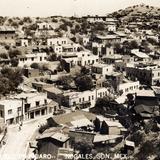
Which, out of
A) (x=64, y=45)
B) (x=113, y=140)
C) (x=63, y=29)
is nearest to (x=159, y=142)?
(x=113, y=140)

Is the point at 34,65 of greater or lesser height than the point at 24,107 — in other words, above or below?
above

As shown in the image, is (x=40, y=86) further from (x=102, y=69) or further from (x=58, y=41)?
(x=58, y=41)

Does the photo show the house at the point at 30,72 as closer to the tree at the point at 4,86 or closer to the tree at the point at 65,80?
the tree at the point at 65,80

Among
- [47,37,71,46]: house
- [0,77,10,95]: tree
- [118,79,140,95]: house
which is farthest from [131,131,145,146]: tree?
[47,37,71,46]: house

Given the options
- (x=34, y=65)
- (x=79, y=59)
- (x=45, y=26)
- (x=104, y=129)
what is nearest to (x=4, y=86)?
(x=34, y=65)

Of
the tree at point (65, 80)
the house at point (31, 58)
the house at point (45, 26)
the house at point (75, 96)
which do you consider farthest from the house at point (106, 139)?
the house at point (45, 26)

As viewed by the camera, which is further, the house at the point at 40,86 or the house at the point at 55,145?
the house at the point at 40,86

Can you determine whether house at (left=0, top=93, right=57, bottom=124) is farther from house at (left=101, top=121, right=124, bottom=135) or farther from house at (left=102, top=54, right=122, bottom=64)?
house at (left=102, top=54, right=122, bottom=64)
